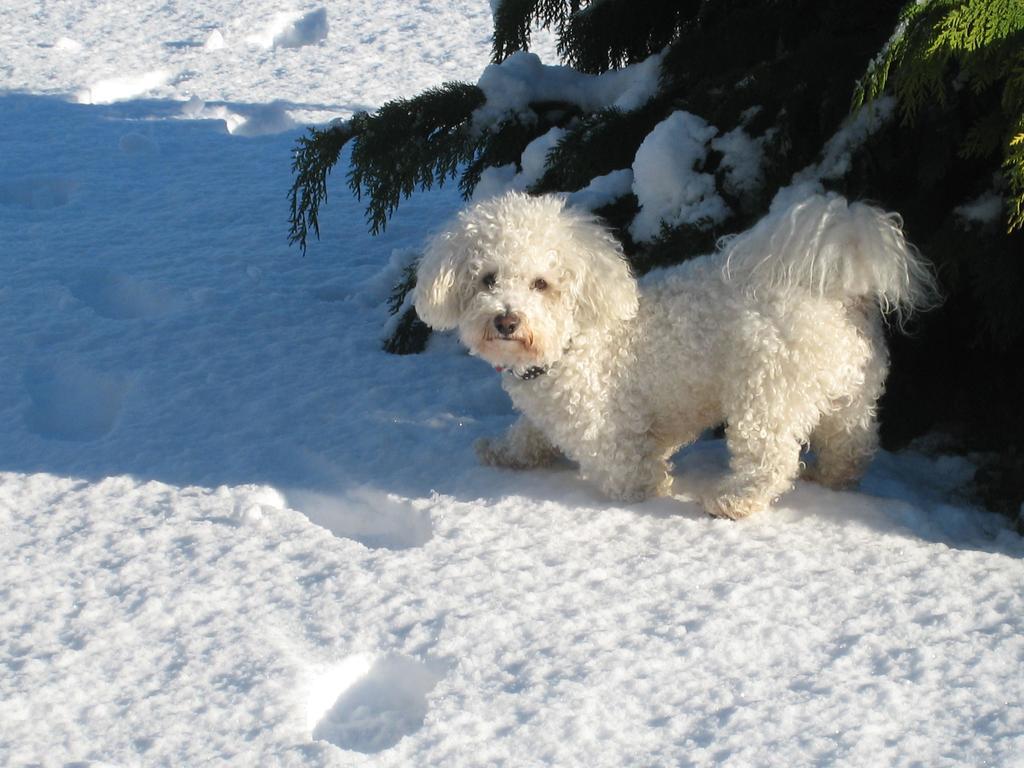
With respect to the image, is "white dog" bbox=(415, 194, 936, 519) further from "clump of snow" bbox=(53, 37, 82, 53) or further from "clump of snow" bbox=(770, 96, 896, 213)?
"clump of snow" bbox=(53, 37, 82, 53)

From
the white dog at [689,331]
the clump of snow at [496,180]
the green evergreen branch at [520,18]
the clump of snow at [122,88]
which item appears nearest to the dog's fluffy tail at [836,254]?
the white dog at [689,331]

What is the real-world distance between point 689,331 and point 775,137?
0.80 meters

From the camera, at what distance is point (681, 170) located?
3592mm

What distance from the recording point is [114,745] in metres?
2.44

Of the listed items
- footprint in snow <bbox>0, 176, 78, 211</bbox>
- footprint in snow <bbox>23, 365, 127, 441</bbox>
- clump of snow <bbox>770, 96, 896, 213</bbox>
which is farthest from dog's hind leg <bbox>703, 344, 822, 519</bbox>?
footprint in snow <bbox>0, 176, 78, 211</bbox>

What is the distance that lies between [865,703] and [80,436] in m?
3.06

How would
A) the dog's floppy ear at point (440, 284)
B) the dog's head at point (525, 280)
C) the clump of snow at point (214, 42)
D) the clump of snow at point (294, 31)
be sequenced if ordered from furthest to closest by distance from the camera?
1. the clump of snow at point (294, 31)
2. the clump of snow at point (214, 42)
3. the dog's floppy ear at point (440, 284)
4. the dog's head at point (525, 280)

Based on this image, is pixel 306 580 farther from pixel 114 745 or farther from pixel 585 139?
pixel 585 139

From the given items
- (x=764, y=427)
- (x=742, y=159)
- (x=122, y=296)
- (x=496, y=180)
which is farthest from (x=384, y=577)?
(x=122, y=296)

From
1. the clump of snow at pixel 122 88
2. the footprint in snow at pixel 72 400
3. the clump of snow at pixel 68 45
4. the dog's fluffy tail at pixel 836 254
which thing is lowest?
the footprint in snow at pixel 72 400

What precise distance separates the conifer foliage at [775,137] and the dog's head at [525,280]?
551 mm

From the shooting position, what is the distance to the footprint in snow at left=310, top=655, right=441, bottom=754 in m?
2.51

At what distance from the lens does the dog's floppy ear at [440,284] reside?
3229 millimetres

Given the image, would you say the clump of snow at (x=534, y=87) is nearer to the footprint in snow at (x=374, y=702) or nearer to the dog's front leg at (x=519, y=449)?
the dog's front leg at (x=519, y=449)
